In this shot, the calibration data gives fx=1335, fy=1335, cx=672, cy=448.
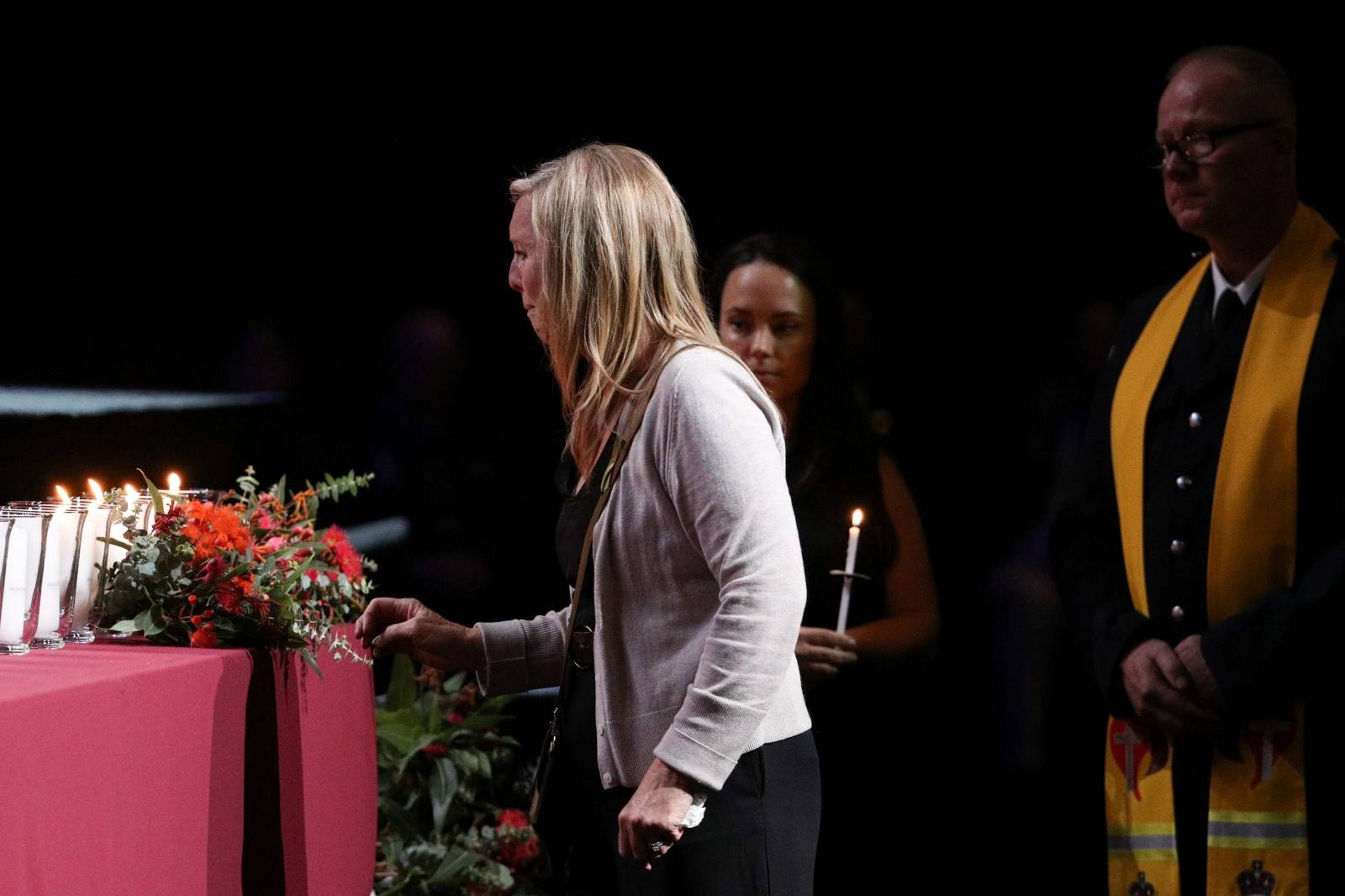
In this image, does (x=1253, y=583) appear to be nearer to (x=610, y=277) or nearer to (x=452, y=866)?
(x=610, y=277)

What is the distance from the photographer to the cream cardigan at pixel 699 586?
161 centimetres

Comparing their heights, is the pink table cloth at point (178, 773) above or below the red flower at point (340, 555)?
below

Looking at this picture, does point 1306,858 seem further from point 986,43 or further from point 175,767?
point 986,43

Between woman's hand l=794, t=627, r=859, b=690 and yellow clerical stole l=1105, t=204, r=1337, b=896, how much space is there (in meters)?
0.64

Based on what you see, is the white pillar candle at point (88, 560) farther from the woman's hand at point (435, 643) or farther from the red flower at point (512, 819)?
the red flower at point (512, 819)

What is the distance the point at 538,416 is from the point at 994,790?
6.01 ft

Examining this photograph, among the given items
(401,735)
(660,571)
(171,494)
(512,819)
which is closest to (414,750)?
(401,735)

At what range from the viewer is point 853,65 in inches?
139

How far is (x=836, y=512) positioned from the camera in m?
3.15

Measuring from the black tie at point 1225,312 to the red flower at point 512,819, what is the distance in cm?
237

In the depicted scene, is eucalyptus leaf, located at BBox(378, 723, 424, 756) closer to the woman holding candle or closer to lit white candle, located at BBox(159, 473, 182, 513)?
the woman holding candle

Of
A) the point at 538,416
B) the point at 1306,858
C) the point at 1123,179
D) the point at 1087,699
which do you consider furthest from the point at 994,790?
the point at 538,416

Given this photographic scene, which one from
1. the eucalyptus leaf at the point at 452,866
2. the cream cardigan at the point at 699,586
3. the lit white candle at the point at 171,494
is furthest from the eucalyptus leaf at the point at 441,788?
the cream cardigan at the point at 699,586

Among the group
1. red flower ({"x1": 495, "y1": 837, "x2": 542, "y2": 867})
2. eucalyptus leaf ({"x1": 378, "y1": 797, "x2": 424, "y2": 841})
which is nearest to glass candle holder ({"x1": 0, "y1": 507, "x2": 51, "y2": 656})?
eucalyptus leaf ({"x1": 378, "y1": 797, "x2": 424, "y2": 841})
